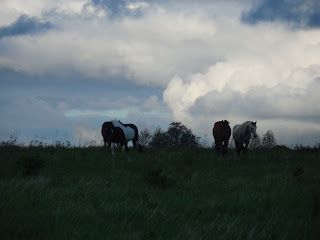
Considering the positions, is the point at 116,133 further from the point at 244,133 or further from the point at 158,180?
the point at 158,180

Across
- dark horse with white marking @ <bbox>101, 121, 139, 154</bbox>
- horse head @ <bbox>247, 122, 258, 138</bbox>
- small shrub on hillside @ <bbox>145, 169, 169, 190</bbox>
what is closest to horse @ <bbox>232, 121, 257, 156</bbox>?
horse head @ <bbox>247, 122, 258, 138</bbox>

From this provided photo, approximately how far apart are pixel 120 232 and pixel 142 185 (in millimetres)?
5402

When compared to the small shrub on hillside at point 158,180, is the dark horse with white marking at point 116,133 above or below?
above

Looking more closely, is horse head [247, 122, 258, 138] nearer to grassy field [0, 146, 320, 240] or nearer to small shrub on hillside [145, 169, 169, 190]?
grassy field [0, 146, 320, 240]

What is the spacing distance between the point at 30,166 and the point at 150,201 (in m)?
5.02

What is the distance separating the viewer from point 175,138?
47.3 m

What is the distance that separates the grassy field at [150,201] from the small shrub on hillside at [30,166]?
3cm

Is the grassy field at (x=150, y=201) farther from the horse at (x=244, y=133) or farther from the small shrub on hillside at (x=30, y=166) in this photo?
the horse at (x=244, y=133)

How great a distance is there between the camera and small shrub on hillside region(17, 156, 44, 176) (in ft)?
49.9

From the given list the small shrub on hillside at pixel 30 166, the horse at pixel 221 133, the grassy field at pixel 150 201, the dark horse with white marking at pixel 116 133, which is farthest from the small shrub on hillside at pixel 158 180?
the dark horse with white marking at pixel 116 133

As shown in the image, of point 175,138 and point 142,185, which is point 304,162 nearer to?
point 142,185

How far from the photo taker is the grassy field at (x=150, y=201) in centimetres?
878

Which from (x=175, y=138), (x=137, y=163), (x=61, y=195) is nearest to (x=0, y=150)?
(x=137, y=163)

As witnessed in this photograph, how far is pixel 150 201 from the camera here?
38.3ft
